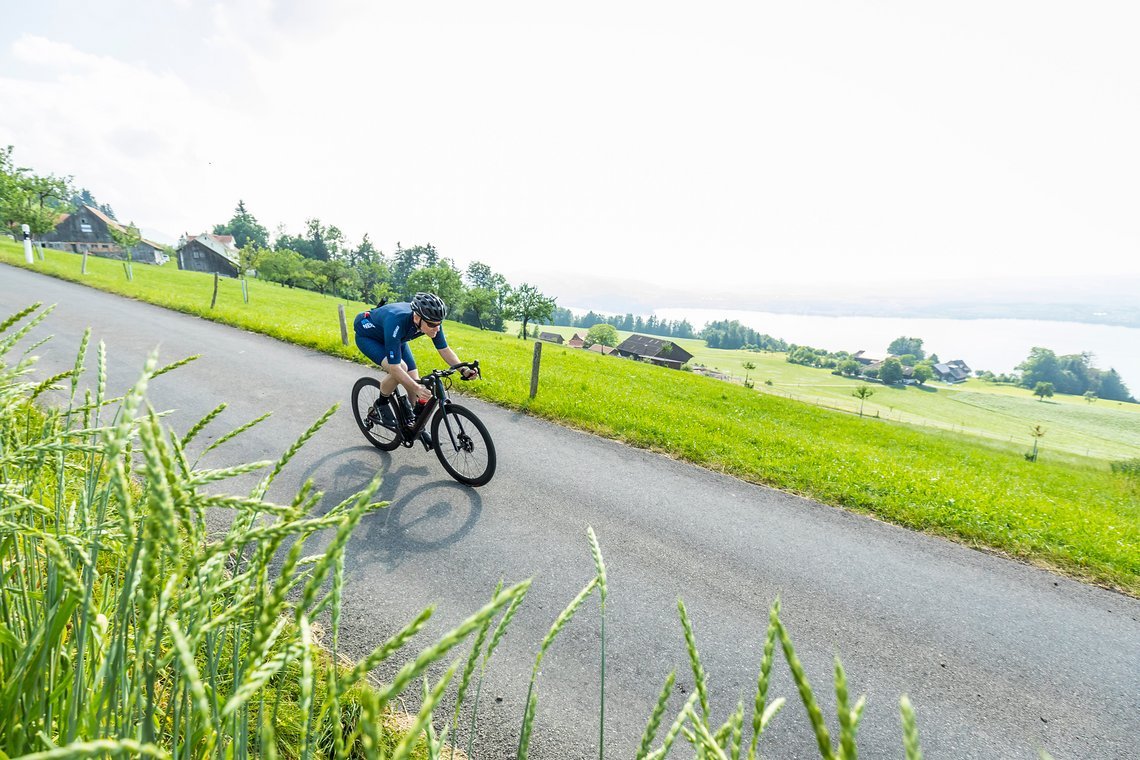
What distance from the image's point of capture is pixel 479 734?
3.14 m

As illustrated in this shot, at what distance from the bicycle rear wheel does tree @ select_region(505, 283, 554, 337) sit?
79415 mm

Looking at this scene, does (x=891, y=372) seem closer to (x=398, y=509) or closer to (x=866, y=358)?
(x=866, y=358)

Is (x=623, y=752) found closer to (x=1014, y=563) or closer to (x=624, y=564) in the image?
(x=624, y=564)

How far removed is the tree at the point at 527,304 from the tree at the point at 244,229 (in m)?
64.2

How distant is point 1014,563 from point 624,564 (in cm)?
482

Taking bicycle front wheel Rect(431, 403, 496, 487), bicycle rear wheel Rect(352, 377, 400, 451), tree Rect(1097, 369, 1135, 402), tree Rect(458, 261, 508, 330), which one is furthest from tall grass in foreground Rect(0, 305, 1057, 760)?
tree Rect(1097, 369, 1135, 402)

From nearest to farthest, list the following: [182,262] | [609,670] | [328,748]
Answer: [328,748] → [609,670] → [182,262]

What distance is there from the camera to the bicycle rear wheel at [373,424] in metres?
6.95

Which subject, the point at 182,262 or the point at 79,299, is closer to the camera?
the point at 79,299

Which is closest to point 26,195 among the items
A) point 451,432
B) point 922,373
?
point 451,432

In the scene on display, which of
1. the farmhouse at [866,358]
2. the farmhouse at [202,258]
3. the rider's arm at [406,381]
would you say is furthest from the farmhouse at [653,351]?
the rider's arm at [406,381]

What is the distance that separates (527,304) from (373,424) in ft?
267

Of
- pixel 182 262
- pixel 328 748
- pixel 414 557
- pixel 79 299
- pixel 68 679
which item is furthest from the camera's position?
pixel 182 262

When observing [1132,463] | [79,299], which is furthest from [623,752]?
[1132,463]
